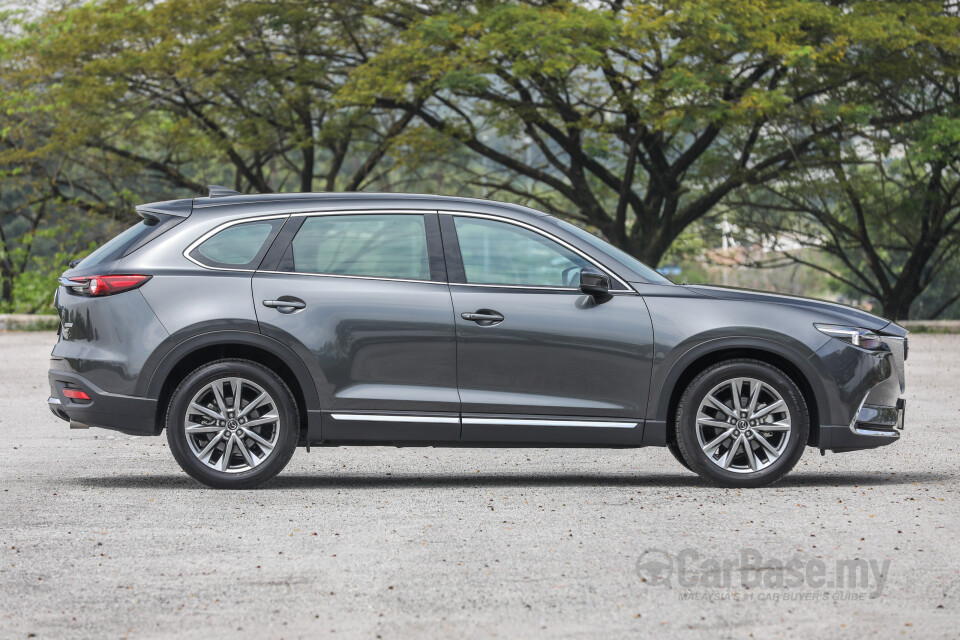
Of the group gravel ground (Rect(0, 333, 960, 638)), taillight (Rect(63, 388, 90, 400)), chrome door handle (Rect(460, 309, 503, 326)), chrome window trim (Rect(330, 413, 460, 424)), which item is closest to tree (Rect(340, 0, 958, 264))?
gravel ground (Rect(0, 333, 960, 638))

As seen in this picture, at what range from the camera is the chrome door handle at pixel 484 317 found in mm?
7965

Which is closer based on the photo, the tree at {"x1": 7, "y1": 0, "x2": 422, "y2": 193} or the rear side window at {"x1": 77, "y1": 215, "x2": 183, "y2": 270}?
the rear side window at {"x1": 77, "y1": 215, "x2": 183, "y2": 270}

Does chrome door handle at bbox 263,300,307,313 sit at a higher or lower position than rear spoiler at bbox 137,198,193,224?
lower

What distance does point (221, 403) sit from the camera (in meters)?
7.92

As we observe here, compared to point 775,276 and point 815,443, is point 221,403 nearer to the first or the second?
point 815,443

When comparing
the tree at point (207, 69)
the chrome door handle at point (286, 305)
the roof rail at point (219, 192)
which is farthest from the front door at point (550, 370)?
the tree at point (207, 69)

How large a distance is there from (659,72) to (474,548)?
69.9 feet

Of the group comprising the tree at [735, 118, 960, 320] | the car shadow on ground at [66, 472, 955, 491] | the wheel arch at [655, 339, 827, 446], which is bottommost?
the car shadow on ground at [66, 472, 955, 491]

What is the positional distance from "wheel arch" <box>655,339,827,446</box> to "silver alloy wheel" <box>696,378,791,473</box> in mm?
196

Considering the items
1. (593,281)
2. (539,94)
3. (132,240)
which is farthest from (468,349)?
(539,94)

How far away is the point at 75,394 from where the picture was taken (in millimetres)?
8141

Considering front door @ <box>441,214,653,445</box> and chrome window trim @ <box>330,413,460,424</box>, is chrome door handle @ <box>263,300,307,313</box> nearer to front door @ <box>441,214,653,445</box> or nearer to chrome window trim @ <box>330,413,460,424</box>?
chrome window trim @ <box>330,413,460,424</box>

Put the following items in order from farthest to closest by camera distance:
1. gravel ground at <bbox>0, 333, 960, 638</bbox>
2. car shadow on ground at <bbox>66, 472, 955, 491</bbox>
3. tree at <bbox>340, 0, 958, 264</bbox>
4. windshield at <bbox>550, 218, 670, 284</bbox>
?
tree at <bbox>340, 0, 958, 264</bbox> < car shadow on ground at <bbox>66, 472, 955, 491</bbox> < windshield at <bbox>550, 218, 670, 284</bbox> < gravel ground at <bbox>0, 333, 960, 638</bbox>

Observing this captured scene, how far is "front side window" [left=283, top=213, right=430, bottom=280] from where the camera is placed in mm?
8125
